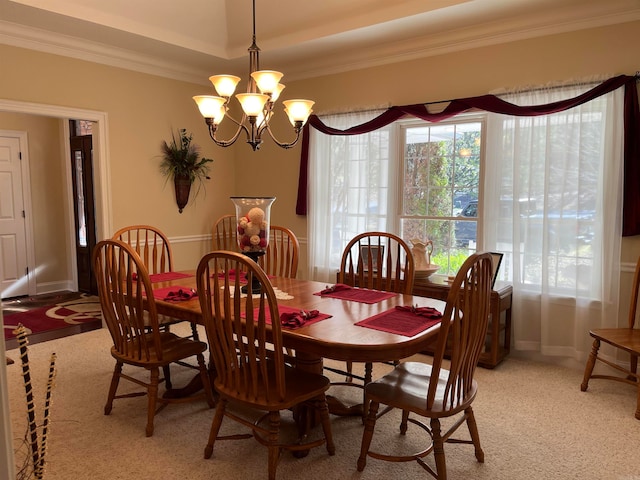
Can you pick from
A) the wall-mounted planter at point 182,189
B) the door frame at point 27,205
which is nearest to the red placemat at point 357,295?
the wall-mounted planter at point 182,189

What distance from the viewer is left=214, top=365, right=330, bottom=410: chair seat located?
2.04 m

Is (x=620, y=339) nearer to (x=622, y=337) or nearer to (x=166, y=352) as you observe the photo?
(x=622, y=337)

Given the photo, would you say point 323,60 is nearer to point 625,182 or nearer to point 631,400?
point 625,182

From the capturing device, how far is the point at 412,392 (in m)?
2.14

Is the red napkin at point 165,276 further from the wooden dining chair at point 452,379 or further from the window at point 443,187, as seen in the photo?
the window at point 443,187

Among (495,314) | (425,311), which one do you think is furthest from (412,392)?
(495,314)

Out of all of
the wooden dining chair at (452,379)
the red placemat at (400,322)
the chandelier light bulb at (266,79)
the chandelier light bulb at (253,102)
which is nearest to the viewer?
the wooden dining chair at (452,379)

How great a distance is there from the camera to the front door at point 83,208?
5.90 m

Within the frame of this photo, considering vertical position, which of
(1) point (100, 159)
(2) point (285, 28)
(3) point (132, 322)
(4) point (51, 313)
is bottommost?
(4) point (51, 313)

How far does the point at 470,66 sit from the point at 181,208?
3160mm

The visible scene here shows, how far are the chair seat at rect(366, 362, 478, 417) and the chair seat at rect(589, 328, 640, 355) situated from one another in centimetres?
124

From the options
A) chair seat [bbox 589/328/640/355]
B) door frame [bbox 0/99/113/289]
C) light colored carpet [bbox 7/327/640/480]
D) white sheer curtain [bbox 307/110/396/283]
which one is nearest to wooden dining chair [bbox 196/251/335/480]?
light colored carpet [bbox 7/327/640/480]

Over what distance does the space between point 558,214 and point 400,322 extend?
195 centimetres

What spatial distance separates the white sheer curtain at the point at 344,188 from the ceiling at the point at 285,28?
2.21 feet
